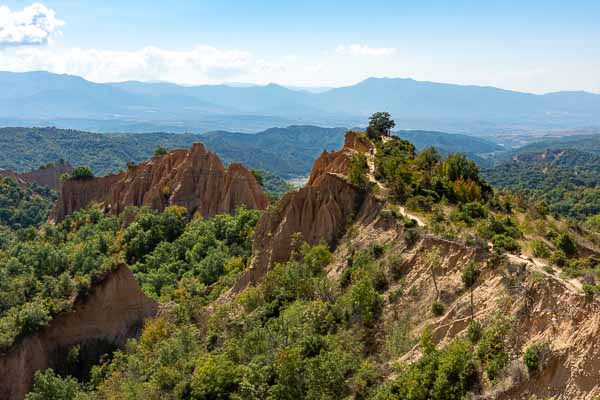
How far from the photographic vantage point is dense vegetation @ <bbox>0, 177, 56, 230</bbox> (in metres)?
82.8

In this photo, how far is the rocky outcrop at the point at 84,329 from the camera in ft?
116

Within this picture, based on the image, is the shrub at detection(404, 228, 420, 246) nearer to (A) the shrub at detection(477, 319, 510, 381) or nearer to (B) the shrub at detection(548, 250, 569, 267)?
(B) the shrub at detection(548, 250, 569, 267)

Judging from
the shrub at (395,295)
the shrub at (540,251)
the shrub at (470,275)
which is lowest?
the shrub at (395,295)

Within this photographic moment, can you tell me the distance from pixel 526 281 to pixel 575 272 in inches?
72.6

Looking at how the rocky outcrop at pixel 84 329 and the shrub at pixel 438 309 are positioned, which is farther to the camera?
the rocky outcrop at pixel 84 329

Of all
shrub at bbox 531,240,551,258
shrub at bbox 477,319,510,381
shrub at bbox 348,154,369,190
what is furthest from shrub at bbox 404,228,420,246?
shrub at bbox 477,319,510,381

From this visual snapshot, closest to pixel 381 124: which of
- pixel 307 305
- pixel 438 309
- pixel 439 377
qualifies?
pixel 307 305

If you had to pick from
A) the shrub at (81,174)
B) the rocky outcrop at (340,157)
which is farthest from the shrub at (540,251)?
the shrub at (81,174)

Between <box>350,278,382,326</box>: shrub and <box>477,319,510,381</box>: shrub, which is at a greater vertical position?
<box>477,319,510,381</box>: shrub

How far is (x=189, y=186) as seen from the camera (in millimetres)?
60531

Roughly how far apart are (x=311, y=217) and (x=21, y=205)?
67.0 metres

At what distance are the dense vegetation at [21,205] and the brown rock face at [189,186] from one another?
72.6 feet

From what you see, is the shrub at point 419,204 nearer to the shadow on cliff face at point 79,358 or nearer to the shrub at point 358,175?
the shrub at point 358,175

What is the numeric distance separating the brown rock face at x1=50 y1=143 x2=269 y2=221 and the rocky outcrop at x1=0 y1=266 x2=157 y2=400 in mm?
18329
